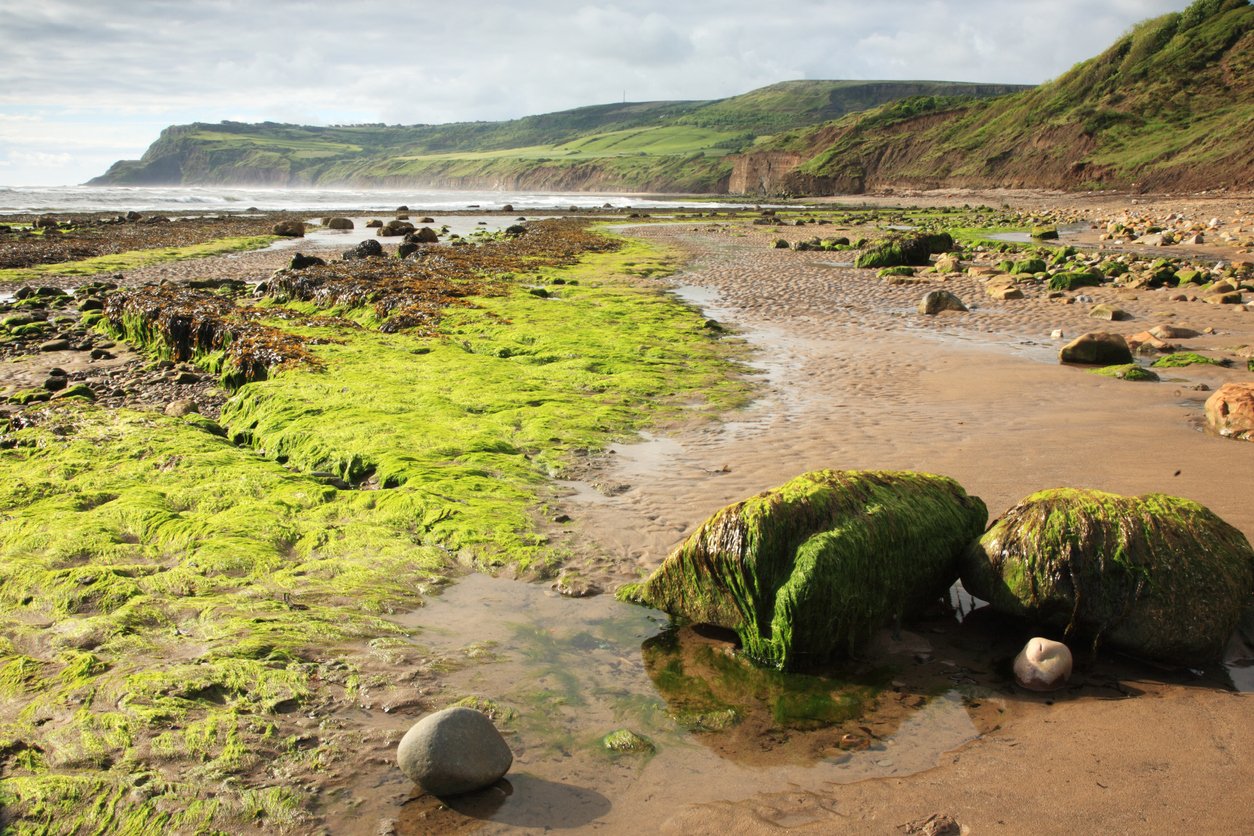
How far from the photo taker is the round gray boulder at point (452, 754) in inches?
143

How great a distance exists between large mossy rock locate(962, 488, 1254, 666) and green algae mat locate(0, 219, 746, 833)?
3.25 metres

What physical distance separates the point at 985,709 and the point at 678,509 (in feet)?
10.3

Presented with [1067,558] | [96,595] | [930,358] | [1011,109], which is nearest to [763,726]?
[1067,558]

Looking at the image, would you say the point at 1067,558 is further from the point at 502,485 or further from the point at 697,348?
the point at 697,348

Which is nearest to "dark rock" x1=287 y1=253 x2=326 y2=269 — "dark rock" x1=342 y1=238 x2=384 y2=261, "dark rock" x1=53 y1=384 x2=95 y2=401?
"dark rock" x1=342 y1=238 x2=384 y2=261

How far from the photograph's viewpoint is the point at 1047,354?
12.3 meters

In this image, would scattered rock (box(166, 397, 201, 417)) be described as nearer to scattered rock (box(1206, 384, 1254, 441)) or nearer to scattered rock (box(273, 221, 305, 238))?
scattered rock (box(1206, 384, 1254, 441))

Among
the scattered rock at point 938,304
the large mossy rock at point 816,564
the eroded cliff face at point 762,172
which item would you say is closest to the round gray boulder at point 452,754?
the large mossy rock at point 816,564

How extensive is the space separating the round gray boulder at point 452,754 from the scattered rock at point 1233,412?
307 inches

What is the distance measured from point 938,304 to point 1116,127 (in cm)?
5682

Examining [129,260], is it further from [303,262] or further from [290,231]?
[290,231]

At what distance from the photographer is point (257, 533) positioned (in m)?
6.38

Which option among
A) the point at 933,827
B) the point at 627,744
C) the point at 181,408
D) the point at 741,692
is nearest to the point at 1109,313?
the point at 741,692

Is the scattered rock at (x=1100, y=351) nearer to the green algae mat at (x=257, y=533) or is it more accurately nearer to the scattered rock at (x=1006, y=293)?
the green algae mat at (x=257, y=533)
